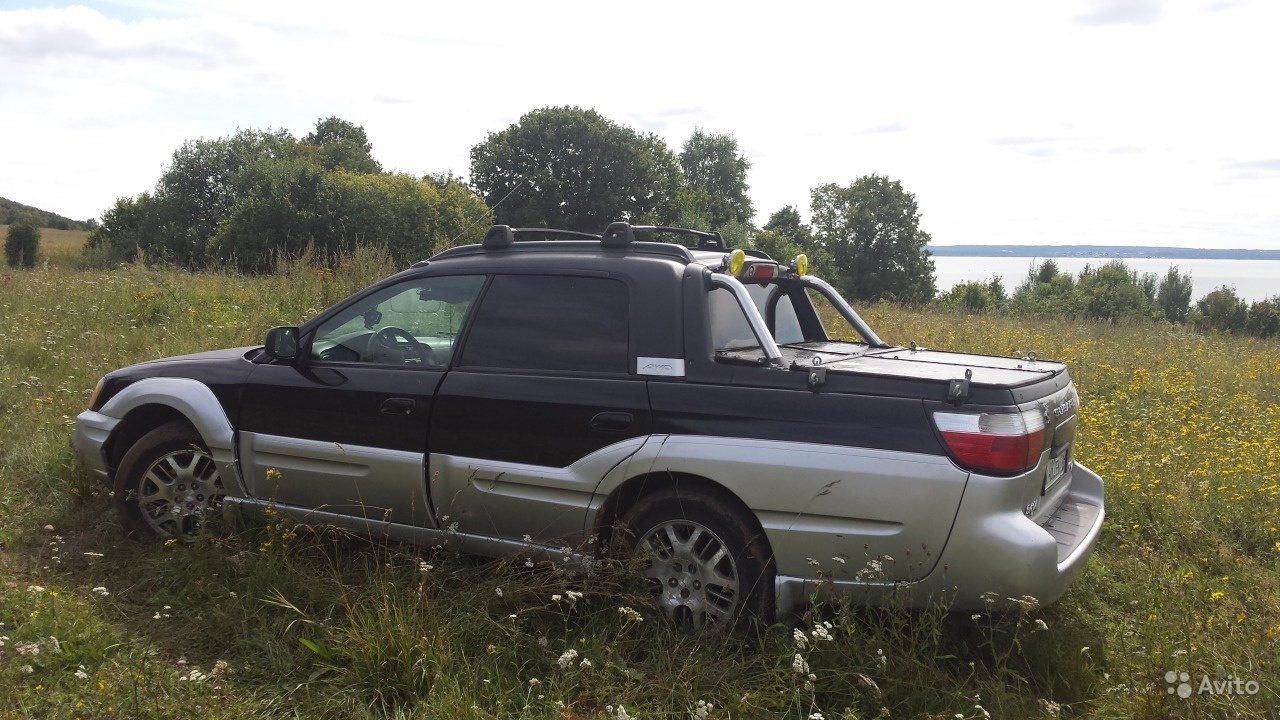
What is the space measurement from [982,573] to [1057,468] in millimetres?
953

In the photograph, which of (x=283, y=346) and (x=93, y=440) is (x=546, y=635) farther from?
(x=93, y=440)

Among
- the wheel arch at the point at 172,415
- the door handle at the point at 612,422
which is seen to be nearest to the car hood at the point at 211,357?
the wheel arch at the point at 172,415

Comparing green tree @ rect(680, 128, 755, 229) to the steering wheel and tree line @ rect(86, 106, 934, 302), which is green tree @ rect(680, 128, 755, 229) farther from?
the steering wheel

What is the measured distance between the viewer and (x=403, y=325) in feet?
15.3

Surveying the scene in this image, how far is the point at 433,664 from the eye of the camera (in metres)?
3.38

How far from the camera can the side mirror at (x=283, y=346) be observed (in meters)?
4.70

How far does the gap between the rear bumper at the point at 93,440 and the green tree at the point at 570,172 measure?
46638 millimetres

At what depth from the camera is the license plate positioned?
3.80 meters

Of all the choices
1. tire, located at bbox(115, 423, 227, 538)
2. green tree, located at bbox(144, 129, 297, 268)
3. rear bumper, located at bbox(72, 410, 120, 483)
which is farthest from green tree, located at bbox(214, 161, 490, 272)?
tire, located at bbox(115, 423, 227, 538)

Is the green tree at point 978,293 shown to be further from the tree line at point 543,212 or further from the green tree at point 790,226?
the green tree at point 790,226

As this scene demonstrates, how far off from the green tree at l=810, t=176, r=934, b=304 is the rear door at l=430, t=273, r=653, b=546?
6207cm

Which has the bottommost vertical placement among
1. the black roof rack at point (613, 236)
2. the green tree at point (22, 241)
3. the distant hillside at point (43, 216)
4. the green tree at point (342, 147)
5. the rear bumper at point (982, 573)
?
the rear bumper at point (982, 573)

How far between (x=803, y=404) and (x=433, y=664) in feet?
5.58

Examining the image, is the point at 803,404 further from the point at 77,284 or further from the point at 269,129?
the point at 269,129
